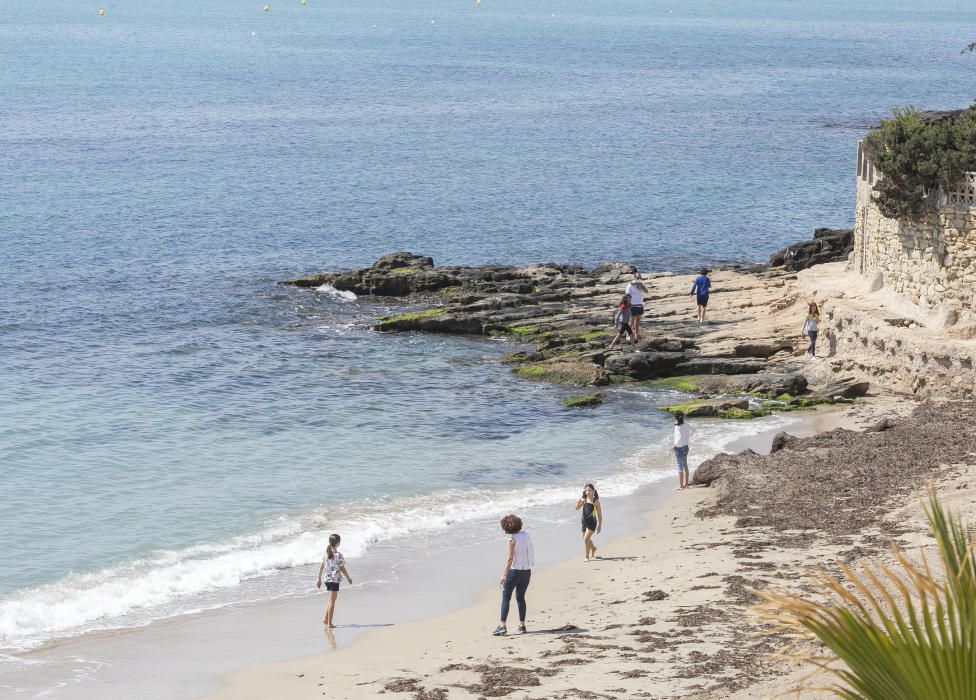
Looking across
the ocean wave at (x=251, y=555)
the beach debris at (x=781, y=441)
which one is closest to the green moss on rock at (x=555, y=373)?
the ocean wave at (x=251, y=555)

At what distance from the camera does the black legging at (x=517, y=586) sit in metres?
14.9

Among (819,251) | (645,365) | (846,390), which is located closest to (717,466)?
(846,390)

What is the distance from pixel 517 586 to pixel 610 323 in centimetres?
2095

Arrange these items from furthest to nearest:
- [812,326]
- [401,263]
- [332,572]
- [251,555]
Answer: [401,263]
[812,326]
[251,555]
[332,572]

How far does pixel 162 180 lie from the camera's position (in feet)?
219

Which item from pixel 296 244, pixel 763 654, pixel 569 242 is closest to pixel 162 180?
pixel 296 244

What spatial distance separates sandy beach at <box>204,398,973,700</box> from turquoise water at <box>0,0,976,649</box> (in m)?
3.51

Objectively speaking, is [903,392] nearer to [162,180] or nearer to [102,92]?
[162,180]

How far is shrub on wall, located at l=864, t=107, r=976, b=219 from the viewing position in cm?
2692

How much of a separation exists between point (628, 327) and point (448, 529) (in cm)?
1329

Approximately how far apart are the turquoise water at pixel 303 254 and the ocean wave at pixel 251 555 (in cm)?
7

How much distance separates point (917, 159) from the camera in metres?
27.5

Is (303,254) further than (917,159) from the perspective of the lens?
Yes

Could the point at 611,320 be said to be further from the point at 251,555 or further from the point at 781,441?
the point at 251,555
